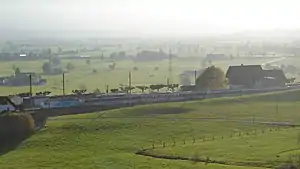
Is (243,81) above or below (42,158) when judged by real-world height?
above

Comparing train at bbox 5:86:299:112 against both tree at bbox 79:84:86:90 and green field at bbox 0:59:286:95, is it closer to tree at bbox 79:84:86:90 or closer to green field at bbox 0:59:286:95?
green field at bbox 0:59:286:95

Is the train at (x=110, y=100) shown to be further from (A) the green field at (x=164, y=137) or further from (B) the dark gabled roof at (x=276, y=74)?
(B) the dark gabled roof at (x=276, y=74)

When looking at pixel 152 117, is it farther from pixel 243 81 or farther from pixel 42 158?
pixel 243 81

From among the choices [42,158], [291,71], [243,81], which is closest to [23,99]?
[42,158]

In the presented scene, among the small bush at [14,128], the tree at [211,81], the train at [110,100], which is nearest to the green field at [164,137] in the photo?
the small bush at [14,128]

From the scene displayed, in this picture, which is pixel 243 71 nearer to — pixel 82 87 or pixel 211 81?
pixel 211 81

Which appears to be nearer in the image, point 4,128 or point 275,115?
point 4,128
